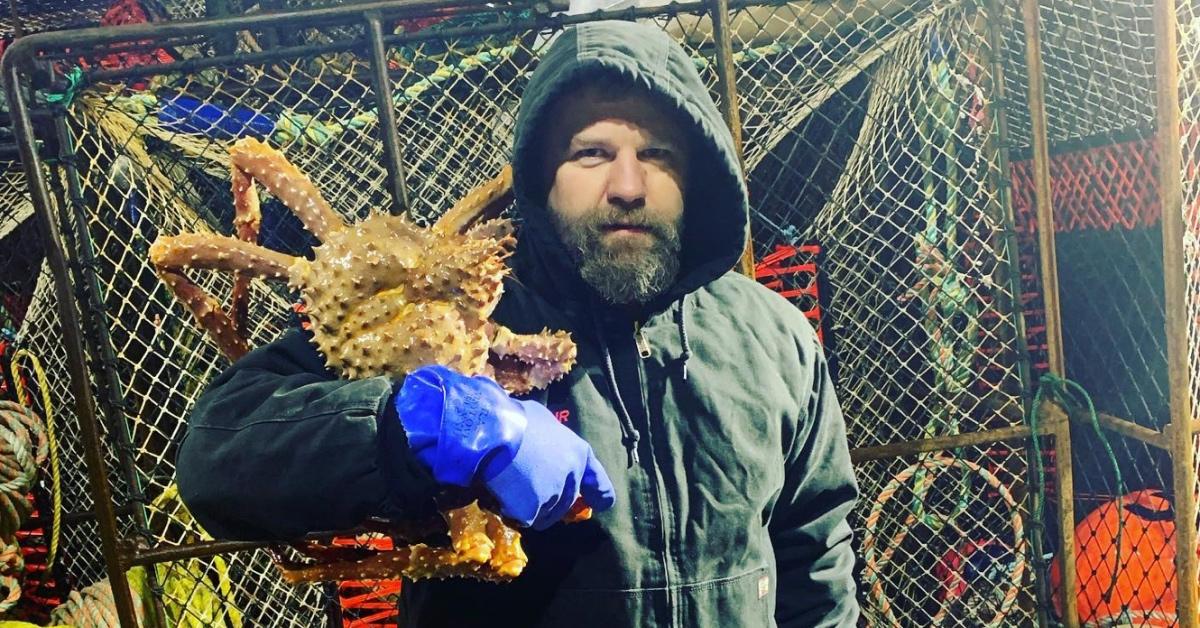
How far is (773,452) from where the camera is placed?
1607 mm

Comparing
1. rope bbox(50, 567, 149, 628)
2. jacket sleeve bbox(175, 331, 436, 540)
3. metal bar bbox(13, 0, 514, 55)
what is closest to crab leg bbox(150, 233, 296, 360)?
jacket sleeve bbox(175, 331, 436, 540)

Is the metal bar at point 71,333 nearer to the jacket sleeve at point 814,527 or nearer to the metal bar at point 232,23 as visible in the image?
the metal bar at point 232,23

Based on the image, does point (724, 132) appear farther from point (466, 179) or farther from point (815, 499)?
point (466, 179)

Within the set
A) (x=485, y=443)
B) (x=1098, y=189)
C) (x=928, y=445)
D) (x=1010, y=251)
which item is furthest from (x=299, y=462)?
(x=1098, y=189)

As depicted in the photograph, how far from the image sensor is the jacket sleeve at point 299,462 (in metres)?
1.12

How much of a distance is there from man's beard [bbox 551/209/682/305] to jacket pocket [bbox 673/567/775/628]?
537 mm

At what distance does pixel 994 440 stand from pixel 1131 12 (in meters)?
1.32

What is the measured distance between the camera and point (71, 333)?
211 centimetres

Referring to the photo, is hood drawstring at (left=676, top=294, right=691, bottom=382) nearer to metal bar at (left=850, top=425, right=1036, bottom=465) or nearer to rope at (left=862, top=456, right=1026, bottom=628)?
metal bar at (left=850, top=425, right=1036, bottom=465)

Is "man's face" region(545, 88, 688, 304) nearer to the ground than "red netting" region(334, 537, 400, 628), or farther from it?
farther from it

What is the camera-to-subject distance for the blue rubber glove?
3.64 ft

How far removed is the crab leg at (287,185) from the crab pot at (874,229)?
1.64 ft

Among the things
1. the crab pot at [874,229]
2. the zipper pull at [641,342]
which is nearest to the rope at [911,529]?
the crab pot at [874,229]

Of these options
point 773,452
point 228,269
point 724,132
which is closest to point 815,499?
point 773,452
